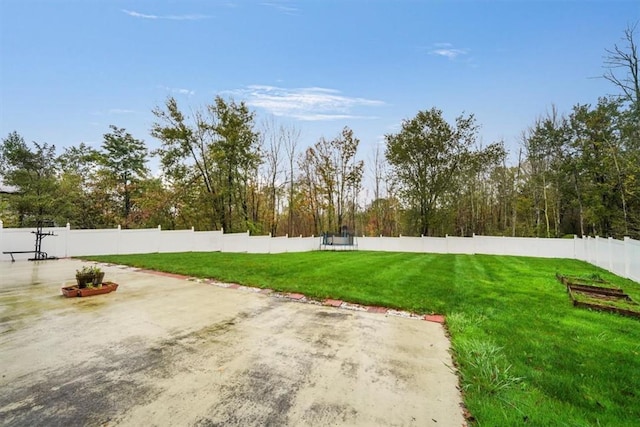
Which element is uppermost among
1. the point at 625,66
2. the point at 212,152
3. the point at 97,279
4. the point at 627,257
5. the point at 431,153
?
the point at 625,66

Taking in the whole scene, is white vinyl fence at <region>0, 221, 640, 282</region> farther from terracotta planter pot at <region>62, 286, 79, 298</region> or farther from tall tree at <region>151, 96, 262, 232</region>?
terracotta planter pot at <region>62, 286, 79, 298</region>

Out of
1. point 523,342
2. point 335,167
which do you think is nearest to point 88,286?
point 523,342

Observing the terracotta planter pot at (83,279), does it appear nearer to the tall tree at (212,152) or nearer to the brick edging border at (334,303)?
the brick edging border at (334,303)

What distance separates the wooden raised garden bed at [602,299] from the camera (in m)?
3.98

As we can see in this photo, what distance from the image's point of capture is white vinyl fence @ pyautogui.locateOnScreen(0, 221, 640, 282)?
858cm

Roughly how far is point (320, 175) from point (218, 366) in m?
20.4

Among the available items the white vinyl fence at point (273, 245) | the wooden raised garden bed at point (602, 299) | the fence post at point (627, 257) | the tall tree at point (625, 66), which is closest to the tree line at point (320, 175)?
the white vinyl fence at point (273, 245)

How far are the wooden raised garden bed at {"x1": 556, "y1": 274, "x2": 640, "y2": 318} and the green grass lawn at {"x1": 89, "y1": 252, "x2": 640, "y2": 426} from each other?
18cm

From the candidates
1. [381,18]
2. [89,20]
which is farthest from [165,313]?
[381,18]

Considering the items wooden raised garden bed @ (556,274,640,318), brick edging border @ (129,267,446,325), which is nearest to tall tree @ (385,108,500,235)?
wooden raised garden bed @ (556,274,640,318)

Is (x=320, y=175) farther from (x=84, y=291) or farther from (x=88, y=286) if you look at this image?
(x=84, y=291)

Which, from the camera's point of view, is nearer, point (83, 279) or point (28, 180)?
point (83, 279)

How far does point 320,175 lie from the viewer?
73.3ft

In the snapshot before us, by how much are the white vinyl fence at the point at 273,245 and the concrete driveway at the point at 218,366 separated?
292 inches
